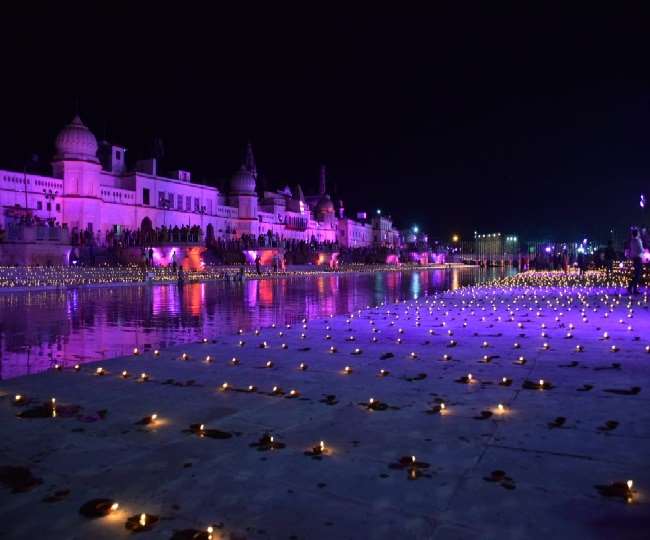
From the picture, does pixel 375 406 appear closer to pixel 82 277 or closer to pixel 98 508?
pixel 98 508

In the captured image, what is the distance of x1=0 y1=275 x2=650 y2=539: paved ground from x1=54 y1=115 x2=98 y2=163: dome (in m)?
46.0

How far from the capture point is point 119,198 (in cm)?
5641

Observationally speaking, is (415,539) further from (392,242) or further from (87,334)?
(392,242)

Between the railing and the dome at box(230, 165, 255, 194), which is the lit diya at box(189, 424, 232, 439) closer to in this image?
the railing

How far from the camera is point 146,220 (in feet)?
196

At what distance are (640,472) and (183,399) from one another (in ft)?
15.2

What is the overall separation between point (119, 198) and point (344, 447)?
2205 inches

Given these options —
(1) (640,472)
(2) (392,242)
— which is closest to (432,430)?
(1) (640,472)

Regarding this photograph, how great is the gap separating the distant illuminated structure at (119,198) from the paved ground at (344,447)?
123 ft

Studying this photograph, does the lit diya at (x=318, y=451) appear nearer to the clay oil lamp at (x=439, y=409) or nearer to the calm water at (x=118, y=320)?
the clay oil lamp at (x=439, y=409)

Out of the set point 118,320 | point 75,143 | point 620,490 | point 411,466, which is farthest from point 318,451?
point 75,143

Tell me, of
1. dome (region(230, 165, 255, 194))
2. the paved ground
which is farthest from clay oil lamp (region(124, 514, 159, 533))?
dome (region(230, 165, 255, 194))

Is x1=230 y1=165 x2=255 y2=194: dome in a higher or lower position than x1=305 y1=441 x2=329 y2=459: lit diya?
higher

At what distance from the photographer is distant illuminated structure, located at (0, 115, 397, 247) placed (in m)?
47.0
